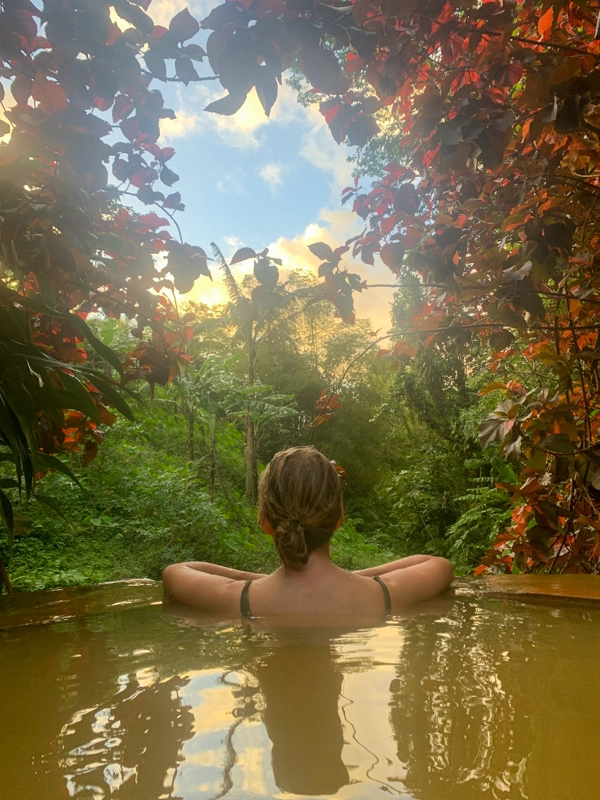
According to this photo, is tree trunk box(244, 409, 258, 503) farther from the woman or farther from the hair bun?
the hair bun

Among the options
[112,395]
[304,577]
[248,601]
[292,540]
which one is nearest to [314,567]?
[304,577]

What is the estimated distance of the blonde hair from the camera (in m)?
2.10

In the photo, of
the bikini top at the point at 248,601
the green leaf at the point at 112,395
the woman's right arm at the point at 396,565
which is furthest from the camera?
the woman's right arm at the point at 396,565

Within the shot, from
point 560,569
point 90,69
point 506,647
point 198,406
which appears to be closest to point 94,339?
point 90,69

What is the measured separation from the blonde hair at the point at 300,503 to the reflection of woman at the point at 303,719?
52 centimetres

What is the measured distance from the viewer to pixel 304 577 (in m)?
2.13

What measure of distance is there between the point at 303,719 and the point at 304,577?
3.53ft

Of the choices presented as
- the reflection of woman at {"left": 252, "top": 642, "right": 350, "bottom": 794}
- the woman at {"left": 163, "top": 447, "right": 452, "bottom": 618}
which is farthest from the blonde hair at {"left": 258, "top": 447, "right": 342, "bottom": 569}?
the reflection of woman at {"left": 252, "top": 642, "right": 350, "bottom": 794}

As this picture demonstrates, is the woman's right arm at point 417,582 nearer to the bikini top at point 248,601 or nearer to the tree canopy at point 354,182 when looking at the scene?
the bikini top at point 248,601

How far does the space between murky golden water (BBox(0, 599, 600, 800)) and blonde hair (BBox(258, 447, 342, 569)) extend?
0.34 meters

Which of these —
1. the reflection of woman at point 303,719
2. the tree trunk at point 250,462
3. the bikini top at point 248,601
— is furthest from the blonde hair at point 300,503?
the tree trunk at point 250,462

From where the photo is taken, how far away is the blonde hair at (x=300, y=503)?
2.10m

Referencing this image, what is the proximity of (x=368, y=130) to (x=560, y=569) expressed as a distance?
2.04 metres

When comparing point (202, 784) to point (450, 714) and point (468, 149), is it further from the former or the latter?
point (468, 149)
